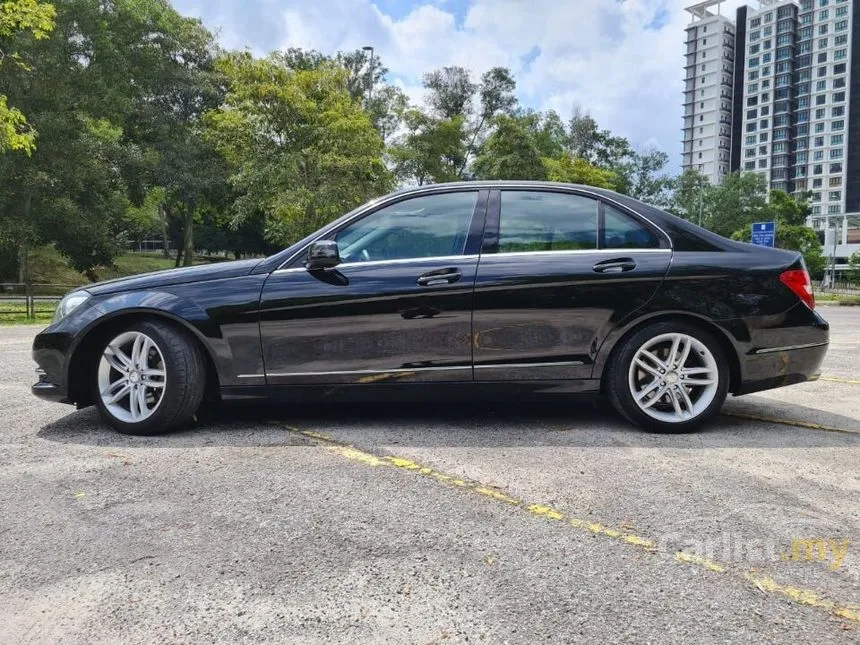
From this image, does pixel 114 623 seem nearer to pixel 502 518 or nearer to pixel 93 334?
pixel 502 518

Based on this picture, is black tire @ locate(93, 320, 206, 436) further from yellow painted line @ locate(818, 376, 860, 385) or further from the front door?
yellow painted line @ locate(818, 376, 860, 385)

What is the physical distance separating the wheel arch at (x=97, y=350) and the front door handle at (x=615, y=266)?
2.40 m

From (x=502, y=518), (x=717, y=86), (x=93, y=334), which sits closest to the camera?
(x=502, y=518)

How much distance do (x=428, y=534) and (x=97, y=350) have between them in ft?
8.78

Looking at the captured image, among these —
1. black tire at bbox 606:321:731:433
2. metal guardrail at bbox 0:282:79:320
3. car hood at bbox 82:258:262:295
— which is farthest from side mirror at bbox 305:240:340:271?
metal guardrail at bbox 0:282:79:320

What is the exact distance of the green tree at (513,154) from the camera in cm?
3181

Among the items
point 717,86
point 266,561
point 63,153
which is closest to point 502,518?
point 266,561

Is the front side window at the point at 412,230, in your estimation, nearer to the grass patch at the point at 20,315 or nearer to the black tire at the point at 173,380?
the black tire at the point at 173,380

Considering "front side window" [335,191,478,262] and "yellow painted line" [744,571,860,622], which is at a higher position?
"front side window" [335,191,478,262]

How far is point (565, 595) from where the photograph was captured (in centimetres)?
199

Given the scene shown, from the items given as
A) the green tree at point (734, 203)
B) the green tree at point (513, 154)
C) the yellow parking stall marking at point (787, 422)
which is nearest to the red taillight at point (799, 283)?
the yellow parking stall marking at point (787, 422)

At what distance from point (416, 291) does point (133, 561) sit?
214 cm

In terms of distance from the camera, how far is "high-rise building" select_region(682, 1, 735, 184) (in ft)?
413

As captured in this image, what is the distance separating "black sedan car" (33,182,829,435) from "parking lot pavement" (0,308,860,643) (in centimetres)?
30
